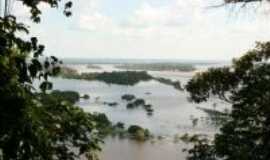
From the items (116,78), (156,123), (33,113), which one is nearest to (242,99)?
(33,113)

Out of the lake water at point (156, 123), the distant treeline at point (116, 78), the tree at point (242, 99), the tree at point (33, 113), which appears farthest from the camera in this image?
the distant treeline at point (116, 78)

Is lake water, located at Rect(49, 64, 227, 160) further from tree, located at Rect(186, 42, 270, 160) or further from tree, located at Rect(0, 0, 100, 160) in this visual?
tree, located at Rect(0, 0, 100, 160)

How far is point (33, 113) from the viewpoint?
2059 millimetres

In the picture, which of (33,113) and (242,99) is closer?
(33,113)

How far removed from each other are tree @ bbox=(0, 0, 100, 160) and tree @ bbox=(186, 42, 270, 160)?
4.39 meters

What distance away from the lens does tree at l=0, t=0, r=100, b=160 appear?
2002 mm

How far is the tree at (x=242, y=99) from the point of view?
673 centimetres

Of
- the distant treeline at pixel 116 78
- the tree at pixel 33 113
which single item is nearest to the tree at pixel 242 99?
the tree at pixel 33 113

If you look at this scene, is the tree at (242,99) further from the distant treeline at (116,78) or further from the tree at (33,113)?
the distant treeline at (116,78)

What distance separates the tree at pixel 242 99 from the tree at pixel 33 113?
4.39 meters

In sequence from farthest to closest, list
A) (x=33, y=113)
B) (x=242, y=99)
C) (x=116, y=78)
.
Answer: (x=116, y=78) < (x=242, y=99) < (x=33, y=113)

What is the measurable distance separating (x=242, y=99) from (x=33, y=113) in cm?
552

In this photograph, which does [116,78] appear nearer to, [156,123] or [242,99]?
[156,123]

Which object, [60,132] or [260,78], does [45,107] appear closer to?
[60,132]
